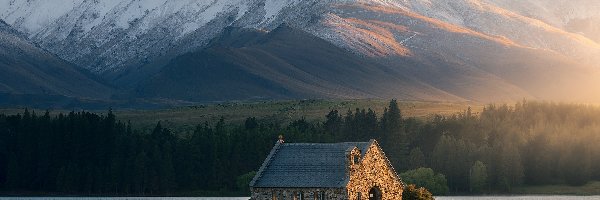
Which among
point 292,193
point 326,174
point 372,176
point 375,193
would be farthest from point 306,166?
point 375,193

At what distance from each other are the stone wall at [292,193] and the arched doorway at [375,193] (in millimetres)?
5291

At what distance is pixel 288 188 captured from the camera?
109 m

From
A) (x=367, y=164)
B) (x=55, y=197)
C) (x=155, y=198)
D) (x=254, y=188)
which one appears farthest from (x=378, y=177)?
(x=55, y=197)

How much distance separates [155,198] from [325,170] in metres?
82.2

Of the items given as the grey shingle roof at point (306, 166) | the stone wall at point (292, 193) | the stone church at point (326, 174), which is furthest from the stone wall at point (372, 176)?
the stone wall at point (292, 193)

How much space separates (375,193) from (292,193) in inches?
300

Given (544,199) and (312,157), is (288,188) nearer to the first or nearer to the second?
(312,157)

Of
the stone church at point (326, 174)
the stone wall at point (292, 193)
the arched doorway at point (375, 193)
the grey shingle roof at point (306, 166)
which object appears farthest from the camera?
the arched doorway at point (375, 193)

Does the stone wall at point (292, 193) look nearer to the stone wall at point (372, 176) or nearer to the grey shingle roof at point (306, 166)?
the grey shingle roof at point (306, 166)

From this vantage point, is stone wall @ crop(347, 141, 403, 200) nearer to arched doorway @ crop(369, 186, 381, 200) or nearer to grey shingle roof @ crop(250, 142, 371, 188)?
arched doorway @ crop(369, 186, 381, 200)

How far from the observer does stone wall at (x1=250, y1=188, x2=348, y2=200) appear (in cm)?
10694

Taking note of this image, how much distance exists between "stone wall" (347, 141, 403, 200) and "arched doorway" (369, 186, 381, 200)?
249 mm

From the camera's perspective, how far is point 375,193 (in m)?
112

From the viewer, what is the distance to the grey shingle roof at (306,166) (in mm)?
107812
